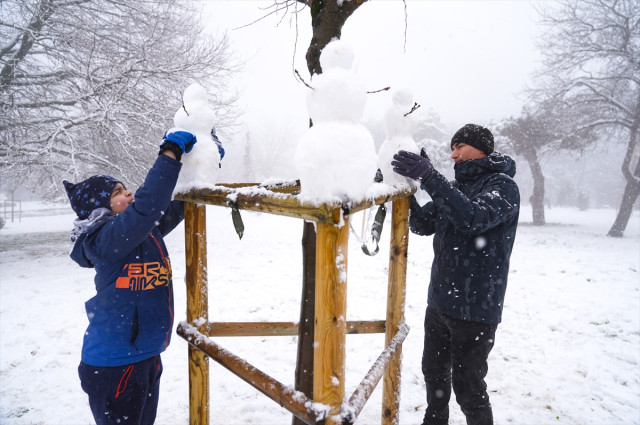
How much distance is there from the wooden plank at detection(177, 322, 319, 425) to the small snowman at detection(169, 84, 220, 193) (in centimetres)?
86

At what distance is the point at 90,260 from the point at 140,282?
29 cm

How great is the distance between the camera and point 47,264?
687 cm

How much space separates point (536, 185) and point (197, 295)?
18.3 metres

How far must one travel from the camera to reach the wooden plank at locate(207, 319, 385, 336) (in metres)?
2.26

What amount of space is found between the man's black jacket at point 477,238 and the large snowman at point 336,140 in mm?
758

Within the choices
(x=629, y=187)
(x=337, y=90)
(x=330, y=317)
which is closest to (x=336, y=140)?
(x=337, y=90)

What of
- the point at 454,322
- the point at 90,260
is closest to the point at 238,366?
the point at 90,260

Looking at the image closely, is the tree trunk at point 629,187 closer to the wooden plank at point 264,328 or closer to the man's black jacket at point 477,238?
the man's black jacket at point 477,238

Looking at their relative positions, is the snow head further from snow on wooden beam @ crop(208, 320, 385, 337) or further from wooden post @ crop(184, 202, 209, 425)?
snow on wooden beam @ crop(208, 320, 385, 337)

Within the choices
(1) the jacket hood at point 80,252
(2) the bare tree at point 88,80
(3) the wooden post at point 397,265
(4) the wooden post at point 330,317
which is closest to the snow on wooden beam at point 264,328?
(3) the wooden post at point 397,265

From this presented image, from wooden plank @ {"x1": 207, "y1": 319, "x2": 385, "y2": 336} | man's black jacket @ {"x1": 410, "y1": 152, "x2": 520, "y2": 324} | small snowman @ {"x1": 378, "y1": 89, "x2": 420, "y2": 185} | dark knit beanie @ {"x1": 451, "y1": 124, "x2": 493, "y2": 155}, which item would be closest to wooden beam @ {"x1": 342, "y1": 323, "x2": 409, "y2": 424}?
wooden plank @ {"x1": 207, "y1": 319, "x2": 385, "y2": 336}

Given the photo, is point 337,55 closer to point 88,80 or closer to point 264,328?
point 264,328

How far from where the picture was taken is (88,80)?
7.11 metres

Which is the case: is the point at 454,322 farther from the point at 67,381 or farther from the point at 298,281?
the point at 298,281
